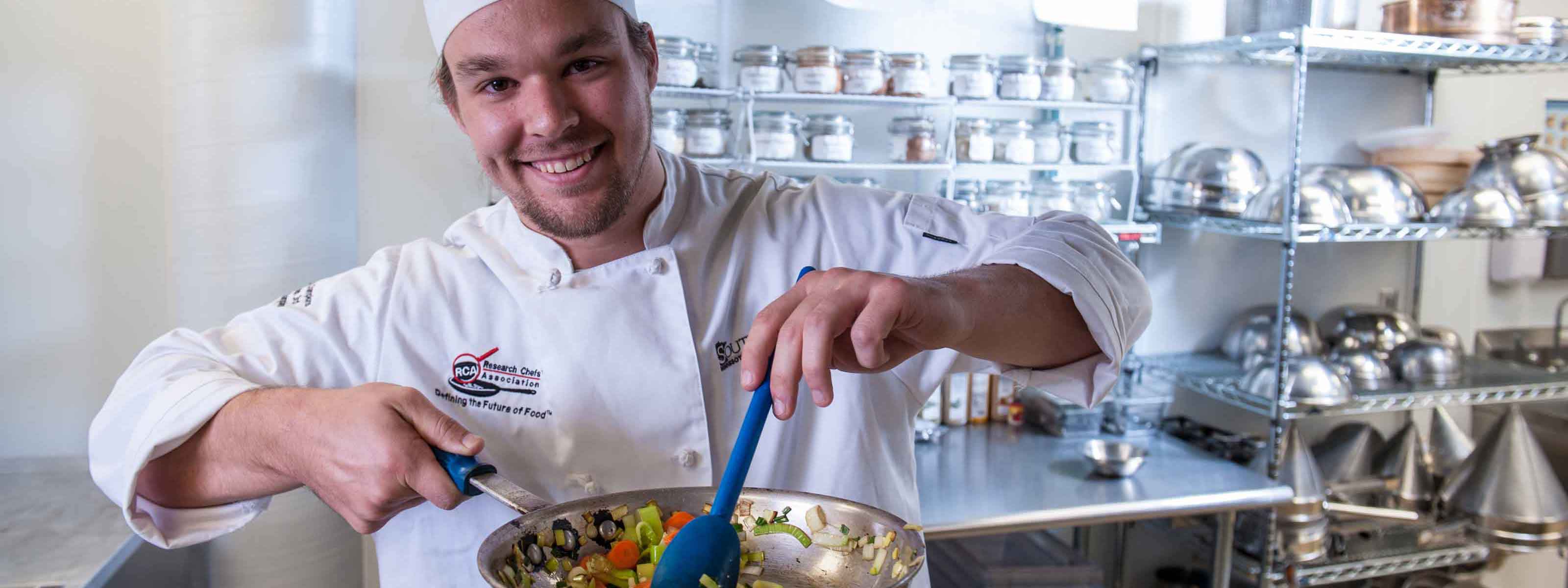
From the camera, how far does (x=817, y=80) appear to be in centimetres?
229

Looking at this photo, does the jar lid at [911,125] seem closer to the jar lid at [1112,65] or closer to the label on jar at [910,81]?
the label on jar at [910,81]

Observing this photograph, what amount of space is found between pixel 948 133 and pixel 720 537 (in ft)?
6.28

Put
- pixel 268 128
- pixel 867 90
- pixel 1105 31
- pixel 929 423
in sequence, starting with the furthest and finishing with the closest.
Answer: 1. pixel 1105 31
2. pixel 929 423
3. pixel 867 90
4. pixel 268 128

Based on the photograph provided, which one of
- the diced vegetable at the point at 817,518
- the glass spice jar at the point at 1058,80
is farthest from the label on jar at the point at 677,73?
the diced vegetable at the point at 817,518

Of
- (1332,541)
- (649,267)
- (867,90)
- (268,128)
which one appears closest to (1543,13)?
(1332,541)

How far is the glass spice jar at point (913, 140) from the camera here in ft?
7.84

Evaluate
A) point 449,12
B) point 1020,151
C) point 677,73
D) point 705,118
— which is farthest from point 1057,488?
point 449,12

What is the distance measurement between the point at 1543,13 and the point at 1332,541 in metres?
1.85

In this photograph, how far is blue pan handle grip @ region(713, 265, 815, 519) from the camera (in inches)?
33.7

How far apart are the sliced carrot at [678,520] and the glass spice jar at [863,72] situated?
156 cm

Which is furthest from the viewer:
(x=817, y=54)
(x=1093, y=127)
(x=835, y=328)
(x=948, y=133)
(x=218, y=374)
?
(x=948, y=133)

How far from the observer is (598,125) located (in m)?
1.18

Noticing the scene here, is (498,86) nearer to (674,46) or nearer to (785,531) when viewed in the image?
(785,531)

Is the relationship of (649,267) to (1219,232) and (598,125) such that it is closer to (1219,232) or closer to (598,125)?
(598,125)
